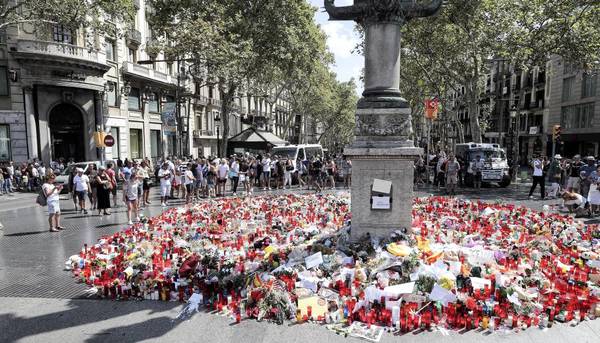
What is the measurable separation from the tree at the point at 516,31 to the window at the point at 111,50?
21.6 m

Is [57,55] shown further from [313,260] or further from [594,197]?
[594,197]

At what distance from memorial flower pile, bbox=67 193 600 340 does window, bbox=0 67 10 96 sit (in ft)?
70.6

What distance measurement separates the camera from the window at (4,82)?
25.0 m

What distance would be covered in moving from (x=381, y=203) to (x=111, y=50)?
29737mm

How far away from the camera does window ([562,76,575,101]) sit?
1500 inches

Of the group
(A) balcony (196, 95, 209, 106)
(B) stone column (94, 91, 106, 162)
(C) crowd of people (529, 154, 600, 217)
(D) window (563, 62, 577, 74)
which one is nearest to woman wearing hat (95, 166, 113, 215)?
(C) crowd of people (529, 154, 600, 217)

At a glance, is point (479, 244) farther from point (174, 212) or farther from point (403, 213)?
point (174, 212)

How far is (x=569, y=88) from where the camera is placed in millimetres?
38812

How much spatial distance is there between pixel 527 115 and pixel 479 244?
51210 millimetres

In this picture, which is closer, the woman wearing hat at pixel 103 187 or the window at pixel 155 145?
the woman wearing hat at pixel 103 187

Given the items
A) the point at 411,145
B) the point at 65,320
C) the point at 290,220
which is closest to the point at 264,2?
the point at 290,220

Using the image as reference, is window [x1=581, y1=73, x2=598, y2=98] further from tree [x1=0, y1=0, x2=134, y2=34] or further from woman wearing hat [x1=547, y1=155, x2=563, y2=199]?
tree [x1=0, y1=0, x2=134, y2=34]

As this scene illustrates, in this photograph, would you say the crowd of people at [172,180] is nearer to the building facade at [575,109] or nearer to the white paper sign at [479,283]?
the white paper sign at [479,283]

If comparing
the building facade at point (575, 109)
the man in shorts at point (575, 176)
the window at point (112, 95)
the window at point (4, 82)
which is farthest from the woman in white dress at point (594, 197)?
the window at point (4, 82)
